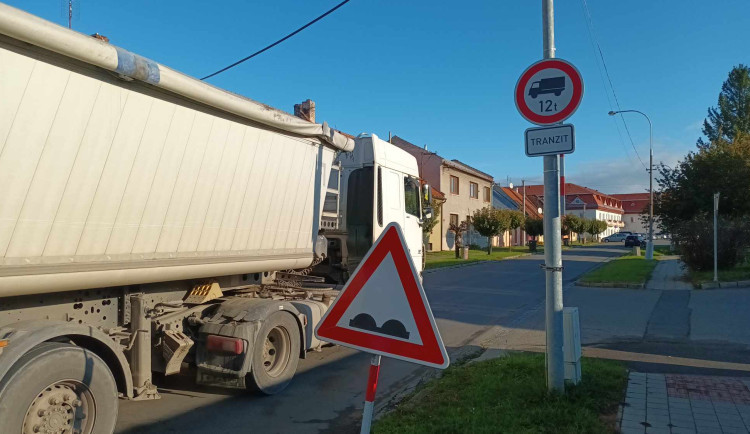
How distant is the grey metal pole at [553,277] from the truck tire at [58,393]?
145 inches

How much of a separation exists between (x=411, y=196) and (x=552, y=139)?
14.3 ft

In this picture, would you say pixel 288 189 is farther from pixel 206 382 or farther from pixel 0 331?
pixel 0 331

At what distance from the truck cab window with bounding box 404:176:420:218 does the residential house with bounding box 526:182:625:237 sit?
83048mm

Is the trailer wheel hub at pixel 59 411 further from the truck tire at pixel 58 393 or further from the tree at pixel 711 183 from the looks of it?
the tree at pixel 711 183

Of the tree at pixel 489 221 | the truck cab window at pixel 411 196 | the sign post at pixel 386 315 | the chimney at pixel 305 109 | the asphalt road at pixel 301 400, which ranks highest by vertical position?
the tree at pixel 489 221

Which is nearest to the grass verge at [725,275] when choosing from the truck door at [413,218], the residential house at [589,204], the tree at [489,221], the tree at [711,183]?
the tree at [711,183]

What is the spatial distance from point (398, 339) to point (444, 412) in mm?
1985

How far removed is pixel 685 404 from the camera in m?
5.08

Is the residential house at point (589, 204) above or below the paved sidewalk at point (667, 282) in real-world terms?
above

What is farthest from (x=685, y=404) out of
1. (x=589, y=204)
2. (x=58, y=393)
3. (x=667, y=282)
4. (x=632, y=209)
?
(x=632, y=209)

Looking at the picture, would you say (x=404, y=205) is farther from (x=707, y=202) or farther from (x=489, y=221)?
(x=489, y=221)

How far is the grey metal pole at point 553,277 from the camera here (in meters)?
5.06

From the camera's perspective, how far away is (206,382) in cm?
554

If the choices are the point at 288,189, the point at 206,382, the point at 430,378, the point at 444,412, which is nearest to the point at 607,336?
Result: the point at 430,378
